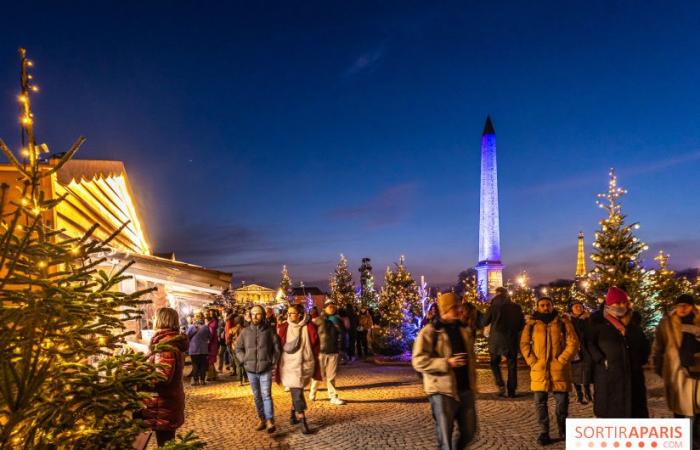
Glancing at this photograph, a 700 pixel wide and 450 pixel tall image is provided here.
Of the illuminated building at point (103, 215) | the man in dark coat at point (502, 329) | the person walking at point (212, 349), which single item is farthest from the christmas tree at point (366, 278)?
the man in dark coat at point (502, 329)

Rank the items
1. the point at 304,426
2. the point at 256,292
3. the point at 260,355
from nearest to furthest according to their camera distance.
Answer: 1. the point at 260,355
2. the point at 304,426
3. the point at 256,292

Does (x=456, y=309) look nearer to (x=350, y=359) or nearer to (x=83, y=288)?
(x=83, y=288)

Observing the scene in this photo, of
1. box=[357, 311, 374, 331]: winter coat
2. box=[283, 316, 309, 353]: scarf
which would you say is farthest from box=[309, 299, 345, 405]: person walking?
box=[357, 311, 374, 331]: winter coat

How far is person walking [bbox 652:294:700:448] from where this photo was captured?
17.9 feet

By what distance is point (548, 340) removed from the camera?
20.5ft

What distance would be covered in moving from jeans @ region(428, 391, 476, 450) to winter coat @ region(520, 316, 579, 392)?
1815 mm

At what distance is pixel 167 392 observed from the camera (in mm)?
4770

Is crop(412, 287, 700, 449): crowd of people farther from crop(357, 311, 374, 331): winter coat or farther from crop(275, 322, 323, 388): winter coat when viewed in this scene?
crop(357, 311, 374, 331): winter coat

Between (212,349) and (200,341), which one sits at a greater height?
(200,341)

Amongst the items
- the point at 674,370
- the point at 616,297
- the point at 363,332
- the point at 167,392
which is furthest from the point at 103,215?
the point at 363,332

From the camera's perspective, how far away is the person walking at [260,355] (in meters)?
7.18

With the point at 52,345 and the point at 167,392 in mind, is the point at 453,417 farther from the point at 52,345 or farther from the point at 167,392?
the point at 52,345

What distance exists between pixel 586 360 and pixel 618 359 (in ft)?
1.64

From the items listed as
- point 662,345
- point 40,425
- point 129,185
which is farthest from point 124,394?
point 129,185
